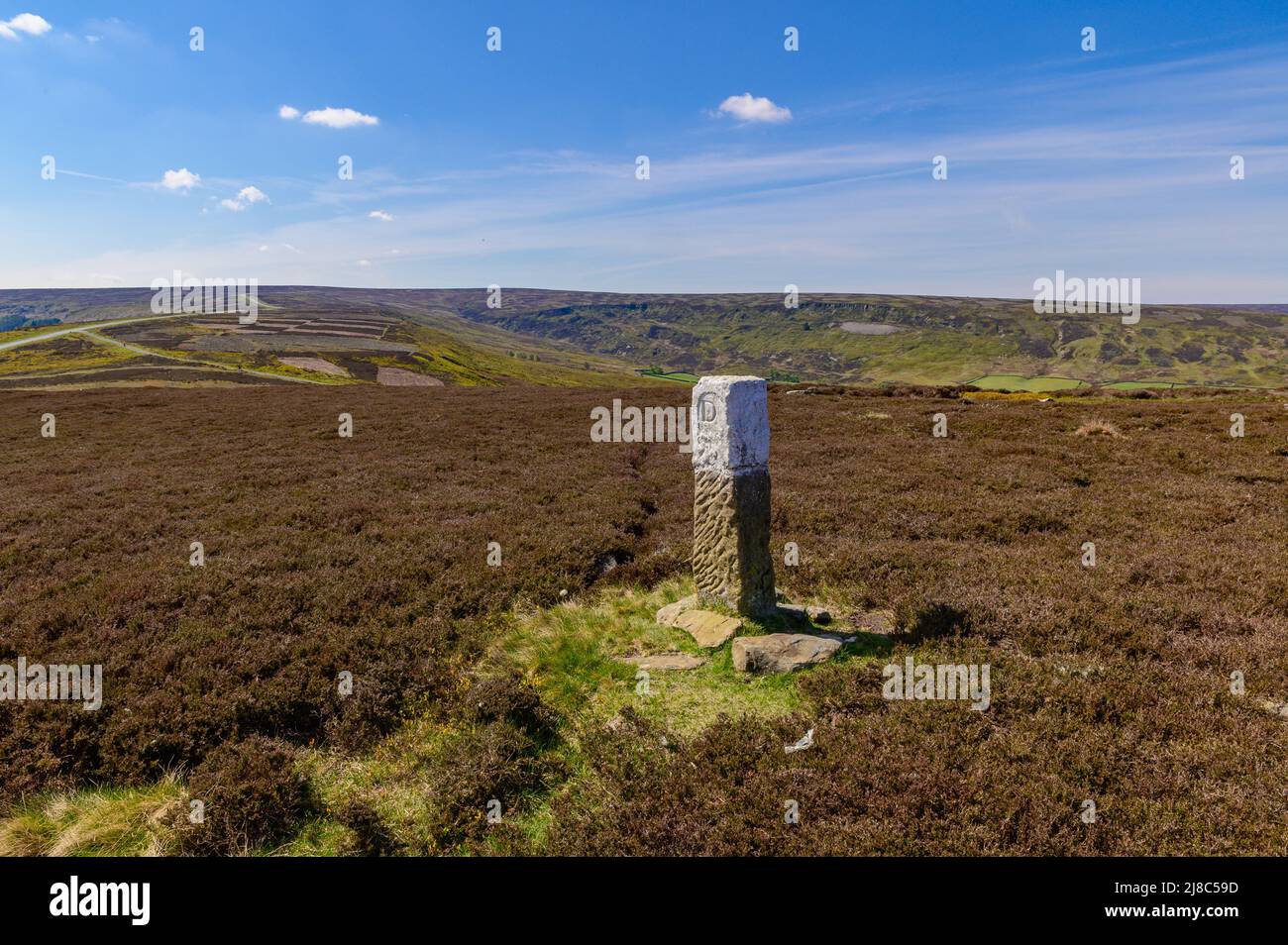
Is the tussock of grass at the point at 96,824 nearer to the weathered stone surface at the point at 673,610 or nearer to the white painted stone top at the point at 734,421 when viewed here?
the weathered stone surface at the point at 673,610

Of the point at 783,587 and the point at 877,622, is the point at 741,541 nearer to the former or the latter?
the point at 783,587

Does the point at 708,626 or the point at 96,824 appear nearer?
the point at 96,824

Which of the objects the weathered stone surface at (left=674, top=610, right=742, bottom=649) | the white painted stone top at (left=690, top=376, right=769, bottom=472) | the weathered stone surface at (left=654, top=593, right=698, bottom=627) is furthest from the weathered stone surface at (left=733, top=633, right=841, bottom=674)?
the white painted stone top at (left=690, top=376, right=769, bottom=472)

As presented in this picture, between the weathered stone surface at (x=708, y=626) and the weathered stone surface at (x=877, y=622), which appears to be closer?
the weathered stone surface at (x=708, y=626)

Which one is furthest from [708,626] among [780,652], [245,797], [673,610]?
[245,797]

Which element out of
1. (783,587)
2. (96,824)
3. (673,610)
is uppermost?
(783,587)

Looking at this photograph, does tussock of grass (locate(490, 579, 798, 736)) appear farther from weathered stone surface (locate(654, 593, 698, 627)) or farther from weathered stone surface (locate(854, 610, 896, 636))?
weathered stone surface (locate(854, 610, 896, 636))

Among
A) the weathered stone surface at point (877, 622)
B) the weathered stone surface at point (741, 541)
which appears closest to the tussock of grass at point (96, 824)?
the weathered stone surface at point (741, 541)
